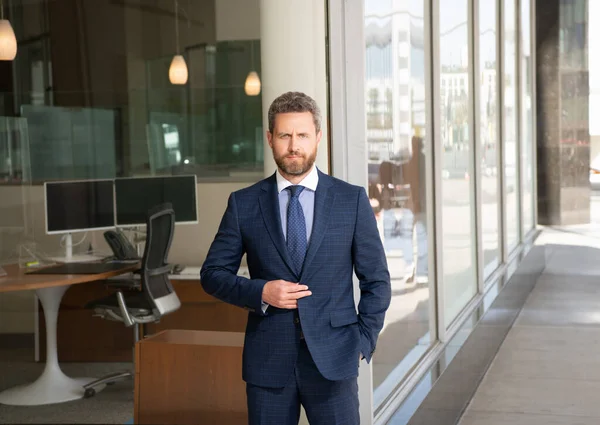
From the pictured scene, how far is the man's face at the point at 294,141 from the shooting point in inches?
93.4

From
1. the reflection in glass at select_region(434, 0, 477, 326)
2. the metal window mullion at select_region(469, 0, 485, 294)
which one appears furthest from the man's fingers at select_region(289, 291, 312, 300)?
the metal window mullion at select_region(469, 0, 485, 294)

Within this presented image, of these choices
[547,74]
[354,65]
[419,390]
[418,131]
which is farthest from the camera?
[547,74]

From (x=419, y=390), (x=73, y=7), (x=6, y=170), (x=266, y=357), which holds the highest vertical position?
(x=73, y=7)

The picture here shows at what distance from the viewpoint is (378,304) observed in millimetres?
2484

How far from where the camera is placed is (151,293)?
6262 mm

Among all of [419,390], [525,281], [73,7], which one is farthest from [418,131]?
[73,7]

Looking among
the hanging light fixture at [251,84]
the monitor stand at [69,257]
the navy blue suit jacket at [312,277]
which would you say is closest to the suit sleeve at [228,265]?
the navy blue suit jacket at [312,277]

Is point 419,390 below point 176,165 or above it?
below

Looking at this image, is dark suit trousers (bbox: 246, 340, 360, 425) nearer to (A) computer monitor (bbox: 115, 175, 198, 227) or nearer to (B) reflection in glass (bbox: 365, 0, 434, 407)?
(B) reflection in glass (bbox: 365, 0, 434, 407)

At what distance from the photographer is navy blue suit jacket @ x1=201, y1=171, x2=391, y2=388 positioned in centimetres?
241

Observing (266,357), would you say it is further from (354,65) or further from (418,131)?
(418,131)

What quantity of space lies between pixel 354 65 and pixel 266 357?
159 cm

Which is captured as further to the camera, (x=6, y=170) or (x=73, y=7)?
(x=73, y=7)

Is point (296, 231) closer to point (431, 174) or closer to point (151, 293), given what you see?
point (431, 174)
